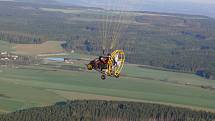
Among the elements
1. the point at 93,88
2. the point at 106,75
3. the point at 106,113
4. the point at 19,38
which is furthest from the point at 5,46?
the point at 106,75

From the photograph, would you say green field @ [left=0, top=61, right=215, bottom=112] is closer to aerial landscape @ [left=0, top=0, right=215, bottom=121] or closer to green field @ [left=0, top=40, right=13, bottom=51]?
aerial landscape @ [left=0, top=0, right=215, bottom=121]

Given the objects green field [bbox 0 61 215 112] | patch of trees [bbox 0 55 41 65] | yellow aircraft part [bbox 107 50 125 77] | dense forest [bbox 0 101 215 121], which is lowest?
dense forest [bbox 0 101 215 121]

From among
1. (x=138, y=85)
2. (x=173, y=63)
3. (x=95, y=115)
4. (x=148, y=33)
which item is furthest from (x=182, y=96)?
(x=148, y=33)

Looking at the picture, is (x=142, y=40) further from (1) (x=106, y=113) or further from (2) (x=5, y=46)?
(1) (x=106, y=113)

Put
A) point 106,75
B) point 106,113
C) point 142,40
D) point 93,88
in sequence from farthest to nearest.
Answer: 1. point 142,40
2. point 93,88
3. point 106,113
4. point 106,75

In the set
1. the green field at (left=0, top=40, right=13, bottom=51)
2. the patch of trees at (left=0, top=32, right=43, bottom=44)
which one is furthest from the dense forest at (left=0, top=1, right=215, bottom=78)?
the green field at (left=0, top=40, right=13, bottom=51)

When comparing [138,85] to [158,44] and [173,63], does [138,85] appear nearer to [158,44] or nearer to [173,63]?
Result: [173,63]
